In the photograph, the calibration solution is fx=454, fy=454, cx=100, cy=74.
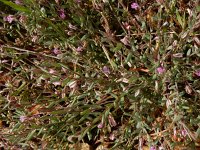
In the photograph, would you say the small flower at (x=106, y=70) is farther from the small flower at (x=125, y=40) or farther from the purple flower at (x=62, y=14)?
the purple flower at (x=62, y=14)

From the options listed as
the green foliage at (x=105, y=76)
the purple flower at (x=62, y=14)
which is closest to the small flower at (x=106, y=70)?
the green foliage at (x=105, y=76)

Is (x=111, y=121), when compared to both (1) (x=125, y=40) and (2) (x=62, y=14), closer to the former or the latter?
(1) (x=125, y=40)

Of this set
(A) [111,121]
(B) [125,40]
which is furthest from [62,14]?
(A) [111,121]

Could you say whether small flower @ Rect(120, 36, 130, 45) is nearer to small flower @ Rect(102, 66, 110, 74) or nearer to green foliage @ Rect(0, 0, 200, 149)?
green foliage @ Rect(0, 0, 200, 149)

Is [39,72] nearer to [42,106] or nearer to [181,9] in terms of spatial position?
[42,106]

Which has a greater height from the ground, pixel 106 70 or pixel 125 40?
pixel 125 40

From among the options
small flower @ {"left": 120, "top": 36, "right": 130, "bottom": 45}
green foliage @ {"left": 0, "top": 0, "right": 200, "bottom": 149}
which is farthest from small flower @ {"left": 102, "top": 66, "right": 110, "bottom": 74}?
small flower @ {"left": 120, "top": 36, "right": 130, "bottom": 45}

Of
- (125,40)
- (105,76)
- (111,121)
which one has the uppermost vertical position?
(125,40)

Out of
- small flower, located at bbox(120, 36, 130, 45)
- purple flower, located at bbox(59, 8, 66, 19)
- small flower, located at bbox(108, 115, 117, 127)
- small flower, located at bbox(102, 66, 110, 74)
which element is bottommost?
small flower, located at bbox(108, 115, 117, 127)

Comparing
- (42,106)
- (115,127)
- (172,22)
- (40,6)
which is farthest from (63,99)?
(172,22)
